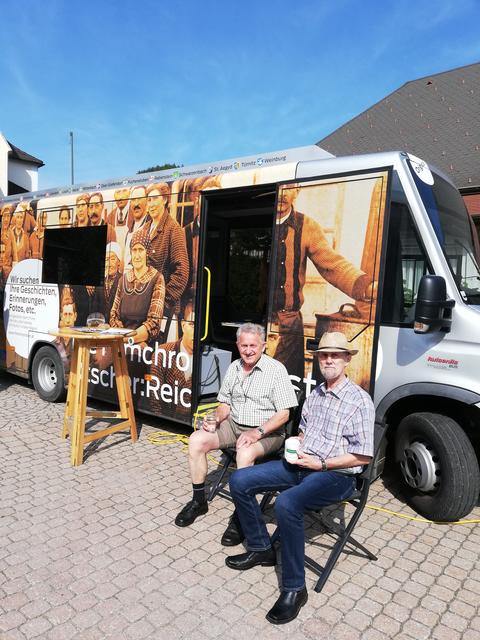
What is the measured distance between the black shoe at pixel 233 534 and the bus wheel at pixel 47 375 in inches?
148

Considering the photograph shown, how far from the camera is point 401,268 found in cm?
363

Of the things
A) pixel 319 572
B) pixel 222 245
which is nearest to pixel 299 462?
pixel 319 572

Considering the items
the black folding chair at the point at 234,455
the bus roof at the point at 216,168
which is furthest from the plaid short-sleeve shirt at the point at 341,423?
the bus roof at the point at 216,168

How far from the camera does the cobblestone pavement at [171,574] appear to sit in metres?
2.41

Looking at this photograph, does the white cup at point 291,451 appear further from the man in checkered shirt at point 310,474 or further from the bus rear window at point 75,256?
the bus rear window at point 75,256

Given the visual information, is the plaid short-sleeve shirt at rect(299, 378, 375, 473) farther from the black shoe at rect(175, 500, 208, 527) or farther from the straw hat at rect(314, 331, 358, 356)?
the black shoe at rect(175, 500, 208, 527)

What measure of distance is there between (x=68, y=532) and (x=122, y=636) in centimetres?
111

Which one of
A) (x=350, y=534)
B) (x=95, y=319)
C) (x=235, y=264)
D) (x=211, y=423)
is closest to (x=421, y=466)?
(x=350, y=534)

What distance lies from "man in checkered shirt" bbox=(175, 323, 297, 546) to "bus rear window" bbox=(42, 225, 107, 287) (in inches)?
113

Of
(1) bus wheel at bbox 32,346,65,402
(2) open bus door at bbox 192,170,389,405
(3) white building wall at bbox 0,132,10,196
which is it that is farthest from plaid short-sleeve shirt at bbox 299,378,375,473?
(3) white building wall at bbox 0,132,10,196

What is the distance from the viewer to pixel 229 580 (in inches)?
109

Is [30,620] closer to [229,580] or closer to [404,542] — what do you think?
[229,580]

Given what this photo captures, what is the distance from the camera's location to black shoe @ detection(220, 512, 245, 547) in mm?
3141

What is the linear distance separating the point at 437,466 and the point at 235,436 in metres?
1.44
